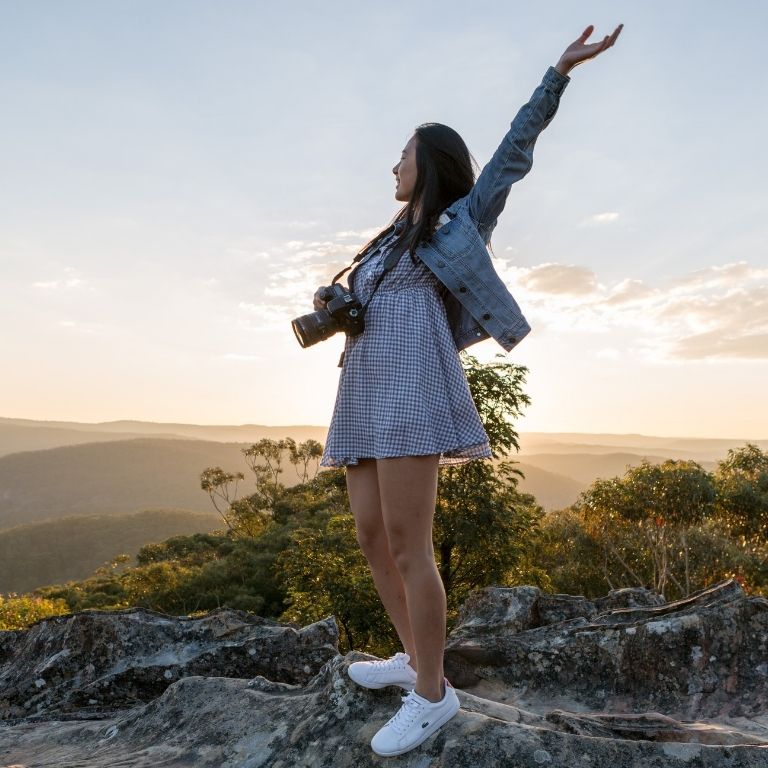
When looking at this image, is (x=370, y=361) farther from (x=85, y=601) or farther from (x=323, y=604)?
(x=85, y=601)

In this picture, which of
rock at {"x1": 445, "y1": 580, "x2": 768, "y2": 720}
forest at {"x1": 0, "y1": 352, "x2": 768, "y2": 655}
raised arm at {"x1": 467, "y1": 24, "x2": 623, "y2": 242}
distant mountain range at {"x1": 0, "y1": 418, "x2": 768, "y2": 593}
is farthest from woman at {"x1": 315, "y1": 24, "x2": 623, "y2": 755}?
distant mountain range at {"x1": 0, "y1": 418, "x2": 768, "y2": 593}

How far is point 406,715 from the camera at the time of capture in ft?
8.67

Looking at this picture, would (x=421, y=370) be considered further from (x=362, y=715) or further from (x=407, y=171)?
(x=362, y=715)

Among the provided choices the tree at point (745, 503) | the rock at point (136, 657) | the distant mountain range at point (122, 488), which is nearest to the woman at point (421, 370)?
the rock at point (136, 657)

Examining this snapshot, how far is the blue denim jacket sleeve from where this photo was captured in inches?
111

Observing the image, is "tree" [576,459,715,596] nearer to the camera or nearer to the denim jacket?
the denim jacket

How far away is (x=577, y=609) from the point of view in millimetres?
5879

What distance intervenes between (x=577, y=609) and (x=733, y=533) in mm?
24371

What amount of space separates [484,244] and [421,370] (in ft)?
1.93

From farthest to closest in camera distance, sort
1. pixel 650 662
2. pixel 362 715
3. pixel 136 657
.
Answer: pixel 136 657 → pixel 650 662 → pixel 362 715

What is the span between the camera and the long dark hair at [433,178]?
288 cm

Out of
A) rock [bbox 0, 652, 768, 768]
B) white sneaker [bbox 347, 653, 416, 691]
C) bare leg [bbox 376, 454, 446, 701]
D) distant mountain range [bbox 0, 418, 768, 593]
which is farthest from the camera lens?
distant mountain range [bbox 0, 418, 768, 593]

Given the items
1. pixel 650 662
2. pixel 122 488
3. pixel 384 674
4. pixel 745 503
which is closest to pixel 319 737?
pixel 384 674

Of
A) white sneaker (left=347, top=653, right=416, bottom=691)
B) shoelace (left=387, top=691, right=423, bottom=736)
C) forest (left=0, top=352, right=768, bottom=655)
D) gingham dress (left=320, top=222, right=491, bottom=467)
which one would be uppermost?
gingham dress (left=320, top=222, right=491, bottom=467)
